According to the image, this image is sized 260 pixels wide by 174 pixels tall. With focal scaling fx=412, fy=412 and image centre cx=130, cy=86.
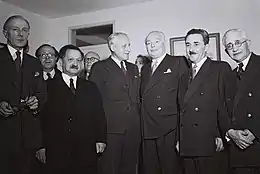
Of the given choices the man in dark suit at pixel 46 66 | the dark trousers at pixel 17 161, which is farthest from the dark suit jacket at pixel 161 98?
the dark trousers at pixel 17 161

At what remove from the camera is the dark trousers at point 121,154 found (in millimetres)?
2301

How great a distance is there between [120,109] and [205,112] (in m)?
0.49

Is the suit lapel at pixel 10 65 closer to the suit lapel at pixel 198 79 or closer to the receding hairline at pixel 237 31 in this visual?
the suit lapel at pixel 198 79

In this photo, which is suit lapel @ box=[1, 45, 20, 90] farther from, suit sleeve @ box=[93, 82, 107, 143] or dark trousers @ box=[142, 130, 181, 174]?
dark trousers @ box=[142, 130, 181, 174]

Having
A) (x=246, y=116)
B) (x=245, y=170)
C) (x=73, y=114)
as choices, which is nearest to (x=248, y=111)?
(x=246, y=116)

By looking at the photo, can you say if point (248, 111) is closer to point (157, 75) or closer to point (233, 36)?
point (233, 36)

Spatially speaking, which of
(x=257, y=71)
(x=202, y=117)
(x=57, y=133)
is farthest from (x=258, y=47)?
(x=57, y=133)

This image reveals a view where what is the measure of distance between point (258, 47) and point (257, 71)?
0.18 metres

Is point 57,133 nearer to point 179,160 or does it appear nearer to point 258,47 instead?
point 179,160

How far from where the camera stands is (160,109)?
2.26m

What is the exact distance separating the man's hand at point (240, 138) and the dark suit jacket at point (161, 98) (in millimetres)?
311

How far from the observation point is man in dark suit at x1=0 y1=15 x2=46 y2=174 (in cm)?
220

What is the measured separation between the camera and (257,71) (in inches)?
83.4

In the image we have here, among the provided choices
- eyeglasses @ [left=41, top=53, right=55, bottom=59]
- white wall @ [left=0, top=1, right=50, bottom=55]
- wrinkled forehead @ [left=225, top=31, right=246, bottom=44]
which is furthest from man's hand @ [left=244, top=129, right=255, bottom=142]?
white wall @ [left=0, top=1, right=50, bottom=55]
